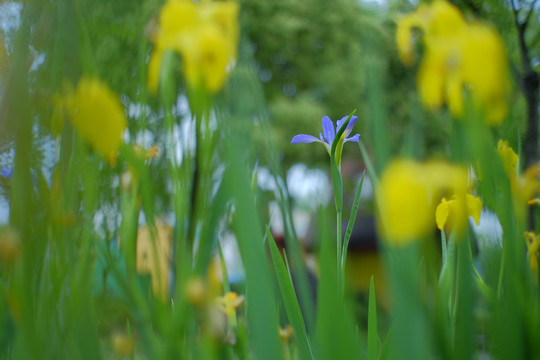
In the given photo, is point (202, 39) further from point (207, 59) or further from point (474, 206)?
point (474, 206)

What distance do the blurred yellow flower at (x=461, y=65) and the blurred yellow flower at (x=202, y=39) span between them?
0.31 feet

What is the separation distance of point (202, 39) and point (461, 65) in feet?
0.38

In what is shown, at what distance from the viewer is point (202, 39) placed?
0.22 m

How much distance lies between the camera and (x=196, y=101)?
0.23 m

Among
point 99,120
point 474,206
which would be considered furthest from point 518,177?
point 99,120

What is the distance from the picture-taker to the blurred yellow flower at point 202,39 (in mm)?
220

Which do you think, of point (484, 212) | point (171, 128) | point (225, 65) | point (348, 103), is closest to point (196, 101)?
point (225, 65)

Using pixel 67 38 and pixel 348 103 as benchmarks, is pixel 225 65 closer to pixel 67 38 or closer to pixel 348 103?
pixel 67 38

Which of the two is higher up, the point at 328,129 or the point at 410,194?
the point at 328,129

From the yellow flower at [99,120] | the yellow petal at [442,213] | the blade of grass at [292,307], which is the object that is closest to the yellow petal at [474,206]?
the yellow petal at [442,213]

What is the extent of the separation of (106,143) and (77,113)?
2cm

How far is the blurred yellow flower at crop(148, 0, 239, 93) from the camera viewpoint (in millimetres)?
220

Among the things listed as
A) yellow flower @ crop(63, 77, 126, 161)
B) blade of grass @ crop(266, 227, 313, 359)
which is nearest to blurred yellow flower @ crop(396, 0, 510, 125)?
yellow flower @ crop(63, 77, 126, 161)

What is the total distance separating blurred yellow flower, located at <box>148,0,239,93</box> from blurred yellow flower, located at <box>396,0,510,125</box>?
0.31 ft
